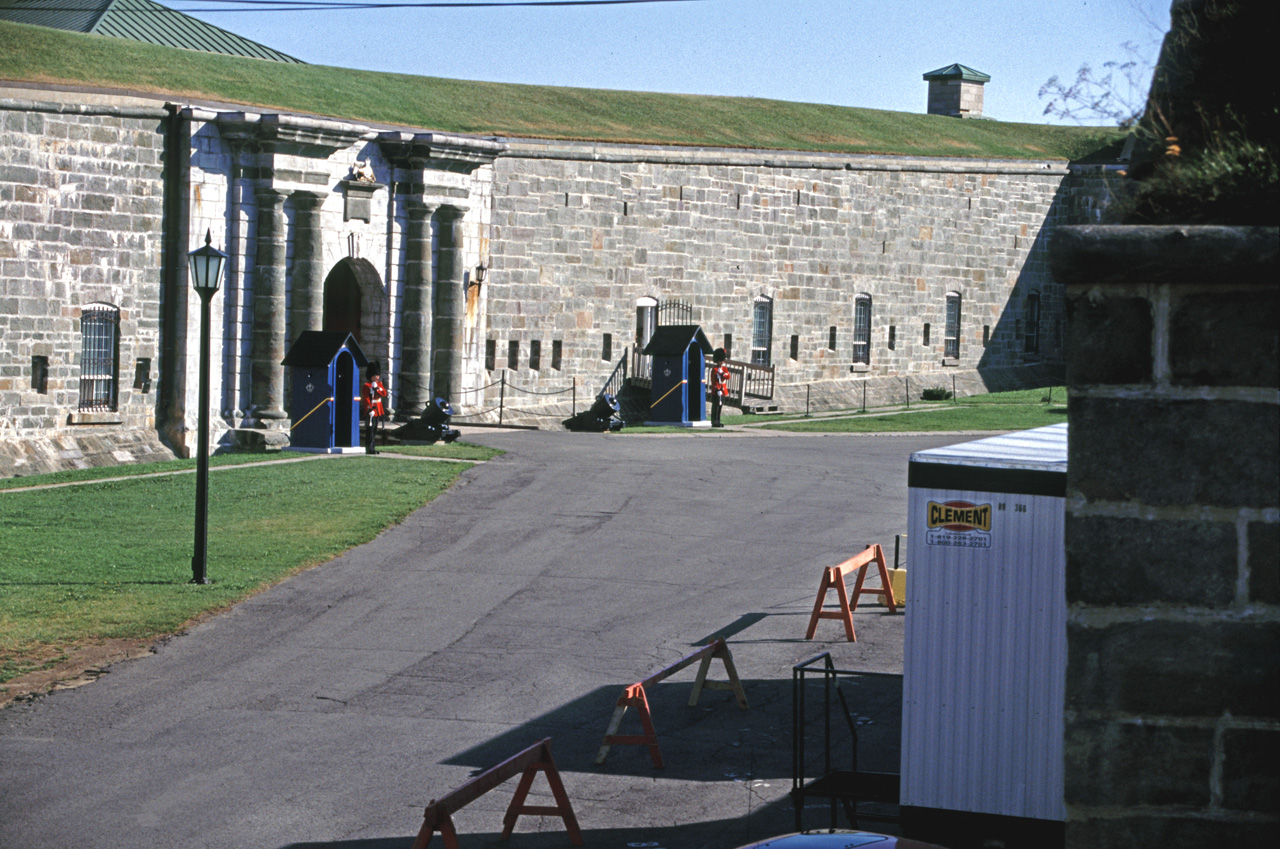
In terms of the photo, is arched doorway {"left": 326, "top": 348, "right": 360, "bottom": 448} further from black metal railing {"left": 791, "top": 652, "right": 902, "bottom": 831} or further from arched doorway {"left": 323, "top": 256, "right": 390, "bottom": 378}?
black metal railing {"left": 791, "top": 652, "right": 902, "bottom": 831}

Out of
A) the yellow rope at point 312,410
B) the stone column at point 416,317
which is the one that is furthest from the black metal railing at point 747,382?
the yellow rope at point 312,410

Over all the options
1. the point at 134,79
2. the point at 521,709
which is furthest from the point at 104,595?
the point at 134,79

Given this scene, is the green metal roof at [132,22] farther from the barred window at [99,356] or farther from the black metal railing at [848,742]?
the black metal railing at [848,742]

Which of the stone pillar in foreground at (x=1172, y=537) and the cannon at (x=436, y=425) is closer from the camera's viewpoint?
the stone pillar in foreground at (x=1172, y=537)

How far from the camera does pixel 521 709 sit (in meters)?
11.2

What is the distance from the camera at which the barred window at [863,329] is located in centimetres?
3988

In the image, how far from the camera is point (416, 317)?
29.0m

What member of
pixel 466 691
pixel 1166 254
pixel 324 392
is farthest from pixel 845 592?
pixel 324 392

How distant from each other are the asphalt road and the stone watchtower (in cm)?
3705

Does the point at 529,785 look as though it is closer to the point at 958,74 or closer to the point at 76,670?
the point at 76,670

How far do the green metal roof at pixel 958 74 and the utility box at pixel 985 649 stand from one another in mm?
48029

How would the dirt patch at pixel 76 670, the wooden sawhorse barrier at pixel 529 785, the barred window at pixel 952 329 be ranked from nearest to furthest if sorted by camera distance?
the wooden sawhorse barrier at pixel 529 785
the dirt patch at pixel 76 670
the barred window at pixel 952 329

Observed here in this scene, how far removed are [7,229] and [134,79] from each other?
508 centimetres

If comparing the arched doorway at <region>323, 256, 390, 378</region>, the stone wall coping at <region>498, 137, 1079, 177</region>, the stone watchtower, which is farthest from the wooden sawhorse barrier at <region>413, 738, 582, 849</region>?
the stone watchtower
